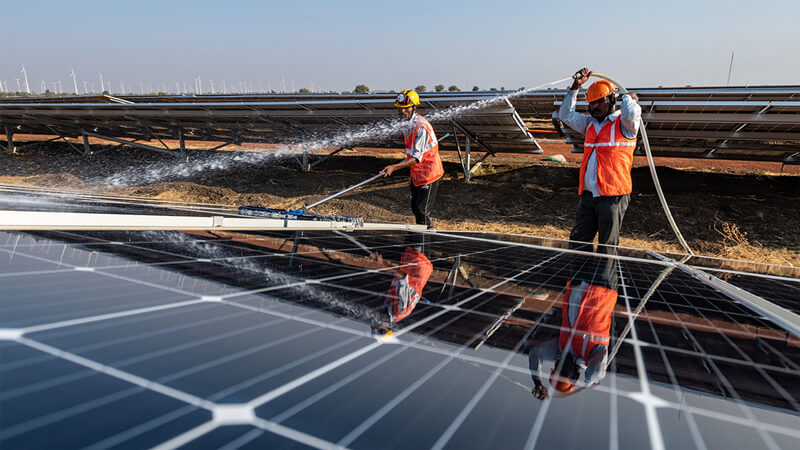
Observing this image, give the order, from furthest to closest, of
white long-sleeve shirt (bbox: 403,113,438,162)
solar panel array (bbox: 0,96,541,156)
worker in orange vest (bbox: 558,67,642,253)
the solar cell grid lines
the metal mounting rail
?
solar panel array (bbox: 0,96,541,156)
white long-sleeve shirt (bbox: 403,113,438,162)
worker in orange vest (bbox: 558,67,642,253)
the metal mounting rail
the solar cell grid lines

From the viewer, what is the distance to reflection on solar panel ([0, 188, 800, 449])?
2.74ft

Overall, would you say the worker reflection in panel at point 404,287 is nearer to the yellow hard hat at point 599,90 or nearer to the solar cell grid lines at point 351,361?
the solar cell grid lines at point 351,361

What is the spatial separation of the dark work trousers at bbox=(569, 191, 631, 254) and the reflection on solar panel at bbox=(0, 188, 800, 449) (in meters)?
2.93

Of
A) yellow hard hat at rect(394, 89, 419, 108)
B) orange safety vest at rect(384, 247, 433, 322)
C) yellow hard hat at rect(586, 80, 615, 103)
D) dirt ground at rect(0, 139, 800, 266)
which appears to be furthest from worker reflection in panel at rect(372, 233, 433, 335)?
dirt ground at rect(0, 139, 800, 266)

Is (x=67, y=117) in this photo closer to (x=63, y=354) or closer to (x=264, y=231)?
(x=264, y=231)

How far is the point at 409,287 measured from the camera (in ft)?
7.34

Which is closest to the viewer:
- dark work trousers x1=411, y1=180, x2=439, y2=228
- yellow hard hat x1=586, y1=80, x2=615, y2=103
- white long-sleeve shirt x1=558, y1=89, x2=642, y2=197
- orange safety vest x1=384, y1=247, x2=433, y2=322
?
orange safety vest x1=384, y1=247, x2=433, y2=322

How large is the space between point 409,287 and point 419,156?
Answer: 15.8 ft

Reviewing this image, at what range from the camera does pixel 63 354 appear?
3.44 feet

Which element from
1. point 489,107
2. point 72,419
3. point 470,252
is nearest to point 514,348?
point 72,419

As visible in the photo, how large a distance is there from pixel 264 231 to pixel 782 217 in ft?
46.3

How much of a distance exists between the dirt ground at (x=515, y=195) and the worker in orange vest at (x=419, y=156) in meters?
5.90

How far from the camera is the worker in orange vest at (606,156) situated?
5.17 meters

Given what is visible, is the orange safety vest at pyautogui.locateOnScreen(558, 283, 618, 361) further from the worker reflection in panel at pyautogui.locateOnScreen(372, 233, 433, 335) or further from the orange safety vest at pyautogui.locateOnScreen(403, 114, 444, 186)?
the orange safety vest at pyautogui.locateOnScreen(403, 114, 444, 186)
